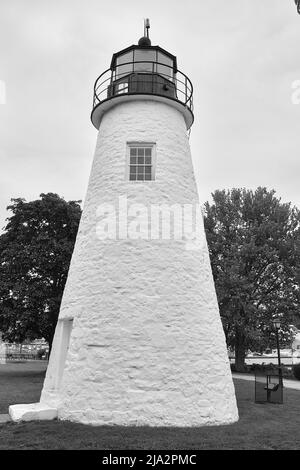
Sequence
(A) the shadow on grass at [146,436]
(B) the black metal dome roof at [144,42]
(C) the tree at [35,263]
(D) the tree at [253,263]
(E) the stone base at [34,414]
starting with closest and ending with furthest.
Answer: (A) the shadow on grass at [146,436] → (E) the stone base at [34,414] → (B) the black metal dome roof at [144,42] → (C) the tree at [35,263] → (D) the tree at [253,263]

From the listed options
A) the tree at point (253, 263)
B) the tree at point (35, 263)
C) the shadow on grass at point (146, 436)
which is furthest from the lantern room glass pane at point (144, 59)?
the tree at point (253, 263)

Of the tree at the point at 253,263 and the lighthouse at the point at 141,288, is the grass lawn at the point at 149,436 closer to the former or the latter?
the lighthouse at the point at 141,288

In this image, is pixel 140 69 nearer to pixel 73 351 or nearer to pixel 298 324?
pixel 73 351

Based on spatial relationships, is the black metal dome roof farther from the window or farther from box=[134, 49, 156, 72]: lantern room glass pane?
the window

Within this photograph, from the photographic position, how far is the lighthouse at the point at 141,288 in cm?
952

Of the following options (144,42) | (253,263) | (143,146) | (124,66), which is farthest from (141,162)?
(253,263)

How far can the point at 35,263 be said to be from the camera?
76.0 feet

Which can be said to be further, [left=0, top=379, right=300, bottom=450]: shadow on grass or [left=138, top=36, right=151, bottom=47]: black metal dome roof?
[left=138, top=36, right=151, bottom=47]: black metal dome roof

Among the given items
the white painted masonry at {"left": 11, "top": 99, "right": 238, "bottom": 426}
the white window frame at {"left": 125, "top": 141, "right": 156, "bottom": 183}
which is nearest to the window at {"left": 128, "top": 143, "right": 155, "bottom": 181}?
the white window frame at {"left": 125, "top": 141, "right": 156, "bottom": 183}

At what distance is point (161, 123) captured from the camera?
11758 mm

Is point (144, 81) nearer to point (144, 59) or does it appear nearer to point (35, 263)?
point (144, 59)

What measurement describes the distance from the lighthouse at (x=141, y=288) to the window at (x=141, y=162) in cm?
3

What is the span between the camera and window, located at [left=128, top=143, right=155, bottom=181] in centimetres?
1138

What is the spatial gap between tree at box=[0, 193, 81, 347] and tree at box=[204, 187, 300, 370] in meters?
11.6
